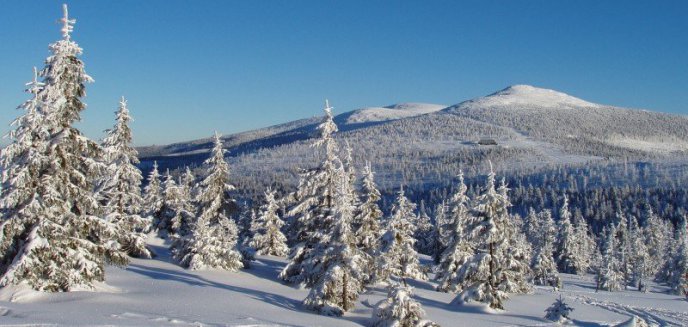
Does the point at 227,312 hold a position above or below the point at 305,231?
below

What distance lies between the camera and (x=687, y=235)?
80.7 m

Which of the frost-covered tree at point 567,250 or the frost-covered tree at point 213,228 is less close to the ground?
the frost-covered tree at point 213,228

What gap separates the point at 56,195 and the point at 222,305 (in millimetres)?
8349

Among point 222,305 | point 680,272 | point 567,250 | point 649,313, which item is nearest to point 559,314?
point 649,313

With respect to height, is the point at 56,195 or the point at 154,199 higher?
the point at 56,195

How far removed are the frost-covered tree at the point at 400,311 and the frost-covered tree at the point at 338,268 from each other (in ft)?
9.55

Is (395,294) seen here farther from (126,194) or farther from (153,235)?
(153,235)

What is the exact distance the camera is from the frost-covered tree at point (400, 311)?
22984 mm

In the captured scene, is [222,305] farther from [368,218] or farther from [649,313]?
[649,313]

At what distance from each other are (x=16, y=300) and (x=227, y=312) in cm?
766

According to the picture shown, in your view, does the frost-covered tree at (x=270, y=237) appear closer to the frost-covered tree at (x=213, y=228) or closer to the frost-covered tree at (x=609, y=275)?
the frost-covered tree at (x=213, y=228)

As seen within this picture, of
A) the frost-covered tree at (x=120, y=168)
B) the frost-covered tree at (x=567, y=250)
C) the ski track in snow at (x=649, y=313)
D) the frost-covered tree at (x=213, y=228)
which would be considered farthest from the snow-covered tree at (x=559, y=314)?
the frost-covered tree at (x=567, y=250)

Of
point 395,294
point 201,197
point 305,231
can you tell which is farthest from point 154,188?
point 395,294

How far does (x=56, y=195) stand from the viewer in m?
19.4
